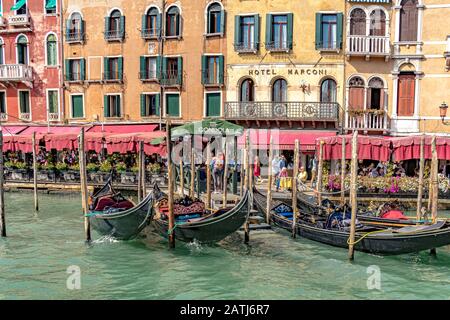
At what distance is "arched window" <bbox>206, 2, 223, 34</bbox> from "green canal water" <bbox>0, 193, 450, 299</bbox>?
11274 millimetres

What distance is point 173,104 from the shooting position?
22438 millimetres

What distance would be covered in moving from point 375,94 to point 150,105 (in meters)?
9.78

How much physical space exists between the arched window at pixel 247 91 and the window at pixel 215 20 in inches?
95.5

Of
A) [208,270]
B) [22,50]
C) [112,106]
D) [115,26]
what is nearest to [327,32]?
[115,26]

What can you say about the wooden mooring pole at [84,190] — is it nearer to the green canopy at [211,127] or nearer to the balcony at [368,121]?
the green canopy at [211,127]

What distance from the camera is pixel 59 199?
19453mm

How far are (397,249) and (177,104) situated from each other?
13697 millimetres

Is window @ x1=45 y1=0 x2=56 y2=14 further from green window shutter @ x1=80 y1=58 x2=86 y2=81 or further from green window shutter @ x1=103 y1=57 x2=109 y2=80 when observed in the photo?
green window shutter @ x1=103 y1=57 x2=109 y2=80

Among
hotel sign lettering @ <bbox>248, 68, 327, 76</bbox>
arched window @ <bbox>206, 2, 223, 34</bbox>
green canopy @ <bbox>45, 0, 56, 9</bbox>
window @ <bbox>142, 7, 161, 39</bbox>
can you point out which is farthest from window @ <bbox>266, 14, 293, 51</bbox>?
green canopy @ <bbox>45, 0, 56, 9</bbox>

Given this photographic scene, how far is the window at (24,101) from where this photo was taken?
80.4 feet

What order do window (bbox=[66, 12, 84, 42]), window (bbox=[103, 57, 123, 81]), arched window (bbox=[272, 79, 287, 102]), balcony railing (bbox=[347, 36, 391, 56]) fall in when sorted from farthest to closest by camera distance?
window (bbox=[66, 12, 84, 42])
window (bbox=[103, 57, 123, 81])
arched window (bbox=[272, 79, 287, 102])
balcony railing (bbox=[347, 36, 391, 56])

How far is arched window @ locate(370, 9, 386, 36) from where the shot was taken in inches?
777
